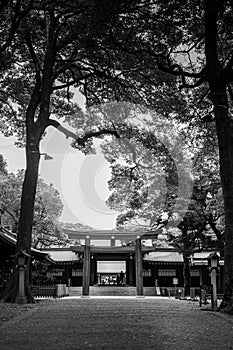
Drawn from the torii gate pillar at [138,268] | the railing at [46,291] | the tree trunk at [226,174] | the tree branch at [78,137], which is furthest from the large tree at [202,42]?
the torii gate pillar at [138,268]

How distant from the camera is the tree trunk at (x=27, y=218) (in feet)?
47.6

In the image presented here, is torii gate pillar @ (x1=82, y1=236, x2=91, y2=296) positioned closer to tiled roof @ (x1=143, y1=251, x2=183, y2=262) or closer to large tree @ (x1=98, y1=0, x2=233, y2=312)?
tiled roof @ (x1=143, y1=251, x2=183, y2=262)

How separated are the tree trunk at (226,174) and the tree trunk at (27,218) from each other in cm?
690

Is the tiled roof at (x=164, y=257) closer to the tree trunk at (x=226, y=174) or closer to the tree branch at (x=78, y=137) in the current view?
the tree branch at (x=78, y=137)

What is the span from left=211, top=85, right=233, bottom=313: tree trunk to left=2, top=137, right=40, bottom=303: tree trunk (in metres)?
6.90

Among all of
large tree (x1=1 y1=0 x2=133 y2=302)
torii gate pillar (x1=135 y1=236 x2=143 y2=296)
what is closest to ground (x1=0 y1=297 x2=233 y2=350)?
large tree (x1=1 y1=0 x2=133 y2=302)

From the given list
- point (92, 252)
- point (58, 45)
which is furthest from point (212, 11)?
point (92, 252)

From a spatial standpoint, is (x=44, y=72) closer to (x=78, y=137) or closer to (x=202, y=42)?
(x=78, y=137)

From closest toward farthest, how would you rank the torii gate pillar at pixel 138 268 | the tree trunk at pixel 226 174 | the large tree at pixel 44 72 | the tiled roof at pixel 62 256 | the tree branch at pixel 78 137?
the tree trunk at pixel 226 174
the large tree at pixel 44 72
the tree branch at pixel 78 137
the torii gate pillar at pixel 138 268
the tiled roof at pixel 62 256

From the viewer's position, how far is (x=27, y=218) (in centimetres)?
1543

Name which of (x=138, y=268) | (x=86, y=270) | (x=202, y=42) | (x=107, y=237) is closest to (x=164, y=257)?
(x=138, y=268)

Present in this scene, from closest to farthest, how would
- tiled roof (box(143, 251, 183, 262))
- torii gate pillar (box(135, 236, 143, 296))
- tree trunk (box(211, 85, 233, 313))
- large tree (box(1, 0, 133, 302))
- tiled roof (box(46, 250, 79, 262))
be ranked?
tree trunk (box(211, 85, 233, 313))
large tree (box(1, 0, 133, 302))
torii gate pillar (box(135, 236, 143, 296))
tiled roof (box(143, 251, 183, 262))
tiled roof (box(46, 250, 79, 262))

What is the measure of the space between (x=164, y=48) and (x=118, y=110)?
640 centimetres

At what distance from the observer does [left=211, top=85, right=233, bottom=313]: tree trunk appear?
35.2ft
